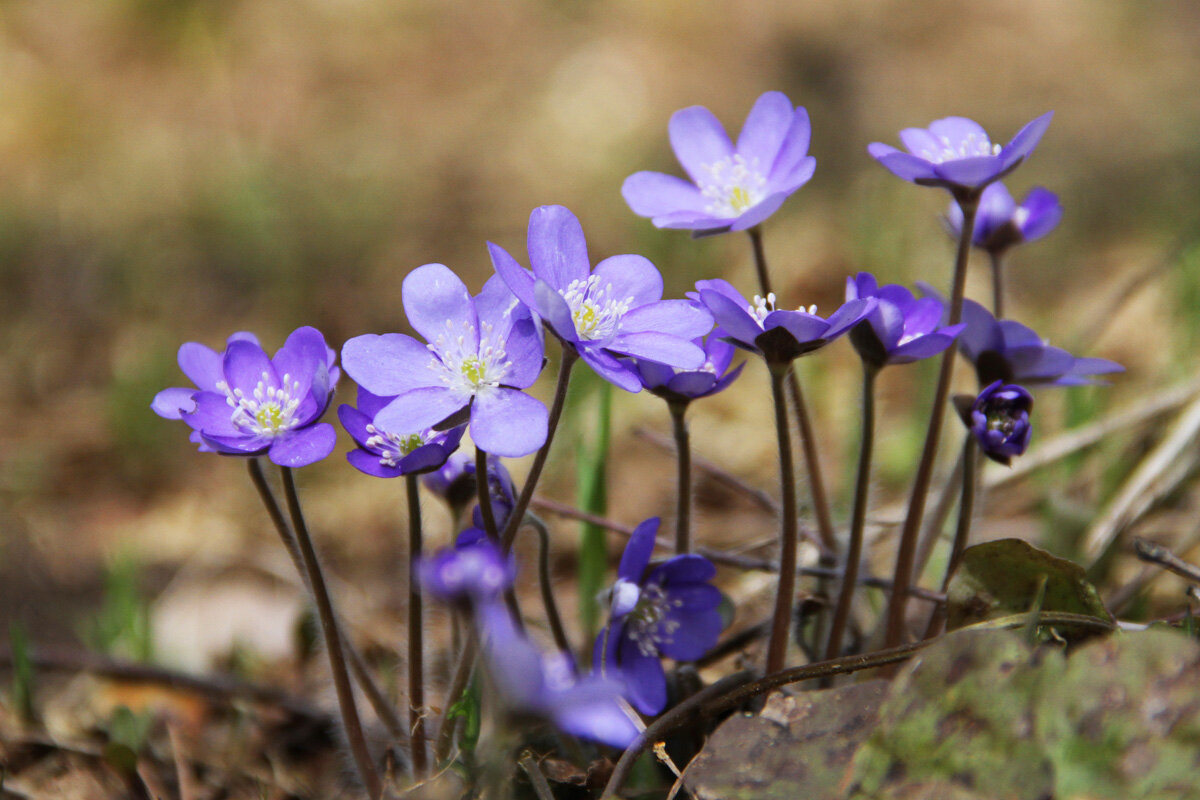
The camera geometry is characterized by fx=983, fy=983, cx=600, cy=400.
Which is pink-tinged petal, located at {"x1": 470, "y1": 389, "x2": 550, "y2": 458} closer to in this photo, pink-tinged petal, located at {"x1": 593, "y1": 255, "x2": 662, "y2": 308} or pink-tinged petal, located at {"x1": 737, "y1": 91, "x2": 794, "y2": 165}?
pink-tinged petal, located at {"x1": 593, "y1": 255, "x2": 662, "y2": 308}

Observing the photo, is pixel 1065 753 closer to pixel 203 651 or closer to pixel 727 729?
pixel 727 729

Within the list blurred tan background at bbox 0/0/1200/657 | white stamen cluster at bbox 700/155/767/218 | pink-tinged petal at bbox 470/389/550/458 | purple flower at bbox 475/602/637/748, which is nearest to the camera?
purple flower at bbox 475/602/637/748

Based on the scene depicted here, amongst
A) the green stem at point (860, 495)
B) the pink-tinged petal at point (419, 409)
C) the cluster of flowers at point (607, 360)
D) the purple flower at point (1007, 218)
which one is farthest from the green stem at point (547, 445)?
the purple flower at point (1007, 218)

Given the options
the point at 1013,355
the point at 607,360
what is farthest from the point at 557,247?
the point at 1013,355

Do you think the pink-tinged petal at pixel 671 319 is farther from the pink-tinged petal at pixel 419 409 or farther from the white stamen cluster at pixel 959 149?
the white stamen cluster at pixel 959 149

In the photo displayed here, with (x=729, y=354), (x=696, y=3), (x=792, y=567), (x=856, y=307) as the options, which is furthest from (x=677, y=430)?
(x=696, y=3)

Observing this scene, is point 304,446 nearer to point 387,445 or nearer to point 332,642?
point 387,445

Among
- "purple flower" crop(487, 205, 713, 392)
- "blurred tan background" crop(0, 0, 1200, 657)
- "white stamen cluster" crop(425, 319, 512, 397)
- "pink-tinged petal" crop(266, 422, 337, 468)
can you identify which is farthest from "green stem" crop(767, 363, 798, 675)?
"blurred tan background" crop(0, 0, 1200, 657)
